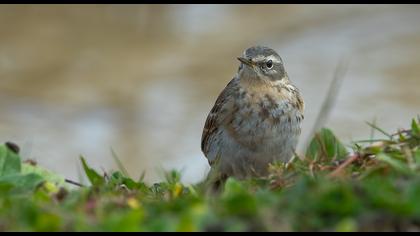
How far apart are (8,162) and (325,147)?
2323 mm

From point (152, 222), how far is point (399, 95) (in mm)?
12715

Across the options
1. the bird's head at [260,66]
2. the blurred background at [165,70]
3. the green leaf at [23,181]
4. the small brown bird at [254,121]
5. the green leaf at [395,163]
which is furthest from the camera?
the blurred background at [165,70]

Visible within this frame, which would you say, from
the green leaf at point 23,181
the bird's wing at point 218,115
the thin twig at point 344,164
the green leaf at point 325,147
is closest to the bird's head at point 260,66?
the bird's wing at point 218,115

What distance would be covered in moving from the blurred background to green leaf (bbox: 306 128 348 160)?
599 centimetres

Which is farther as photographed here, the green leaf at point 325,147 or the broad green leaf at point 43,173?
the green leaf at point 325,147

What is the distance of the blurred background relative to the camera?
15.7 metres

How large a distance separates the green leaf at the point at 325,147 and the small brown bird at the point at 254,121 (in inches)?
39.9

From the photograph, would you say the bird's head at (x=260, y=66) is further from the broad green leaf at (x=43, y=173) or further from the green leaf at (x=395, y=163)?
the green leaf at (x=395, y=163)

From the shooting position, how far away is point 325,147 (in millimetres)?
7238

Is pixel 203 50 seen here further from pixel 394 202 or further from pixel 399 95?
pixel 394 202

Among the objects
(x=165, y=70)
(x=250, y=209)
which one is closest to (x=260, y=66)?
(x=250, y=209)

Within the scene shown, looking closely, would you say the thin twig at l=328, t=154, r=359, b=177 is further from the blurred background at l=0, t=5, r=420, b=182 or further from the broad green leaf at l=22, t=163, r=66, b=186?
the blurred background at l=0, t=5, r=420, b=182

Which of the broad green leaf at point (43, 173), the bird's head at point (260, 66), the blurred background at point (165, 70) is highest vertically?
the blurred background at point (165, 70)

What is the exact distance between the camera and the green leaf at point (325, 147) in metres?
7.00
